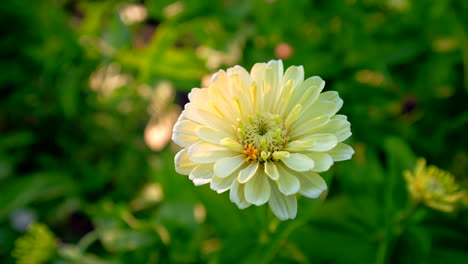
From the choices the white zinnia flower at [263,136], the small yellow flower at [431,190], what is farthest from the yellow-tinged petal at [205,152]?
the small yellow flower at [431,190]

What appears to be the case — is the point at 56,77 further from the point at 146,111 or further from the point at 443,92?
the point at 443,92

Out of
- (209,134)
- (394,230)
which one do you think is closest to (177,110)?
(394,230)

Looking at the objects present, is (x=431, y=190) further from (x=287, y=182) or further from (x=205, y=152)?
(x=205, y=152)

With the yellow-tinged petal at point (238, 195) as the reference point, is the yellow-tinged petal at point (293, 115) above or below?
above

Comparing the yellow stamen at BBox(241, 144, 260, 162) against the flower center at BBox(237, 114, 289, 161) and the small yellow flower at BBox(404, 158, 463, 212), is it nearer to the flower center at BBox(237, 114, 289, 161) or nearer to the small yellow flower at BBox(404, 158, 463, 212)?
the flower center at BBox(237, 114, 289, 161)

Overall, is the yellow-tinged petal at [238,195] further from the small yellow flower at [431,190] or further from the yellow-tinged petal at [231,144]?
the small yellow flower at [431,190]

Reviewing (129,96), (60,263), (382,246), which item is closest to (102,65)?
(129,96)
